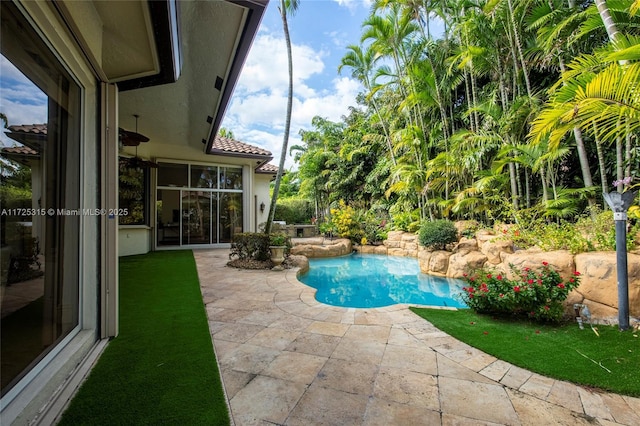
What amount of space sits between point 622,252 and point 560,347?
1.36 meters

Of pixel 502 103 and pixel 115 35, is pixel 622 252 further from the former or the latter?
pixel 502 103

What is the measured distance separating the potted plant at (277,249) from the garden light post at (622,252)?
18.5ft

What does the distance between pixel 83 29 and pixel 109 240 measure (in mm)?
1876

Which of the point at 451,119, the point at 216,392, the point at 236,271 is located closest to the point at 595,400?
the point at 216,392

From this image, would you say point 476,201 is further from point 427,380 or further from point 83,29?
point 83,29

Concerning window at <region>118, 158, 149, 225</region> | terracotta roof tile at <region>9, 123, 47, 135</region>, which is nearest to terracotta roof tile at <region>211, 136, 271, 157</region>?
window at <region>118, 158, 149, 225</region>

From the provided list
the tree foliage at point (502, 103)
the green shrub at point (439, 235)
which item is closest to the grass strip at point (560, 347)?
the tree foliage at point (502, 103)

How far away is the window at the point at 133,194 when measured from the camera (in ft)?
27.6

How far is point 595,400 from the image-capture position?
73.4 inches

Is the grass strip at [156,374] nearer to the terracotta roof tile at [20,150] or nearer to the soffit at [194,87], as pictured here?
the terracotta roof tile at [20,150]

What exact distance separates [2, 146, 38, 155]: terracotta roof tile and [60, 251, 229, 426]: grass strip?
1614 millimetres

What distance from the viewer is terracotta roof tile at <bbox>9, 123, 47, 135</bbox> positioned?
165 cm

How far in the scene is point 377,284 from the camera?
6.54 metres

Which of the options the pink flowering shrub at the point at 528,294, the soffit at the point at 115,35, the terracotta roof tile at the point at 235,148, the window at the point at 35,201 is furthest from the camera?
the terracotta roof tile at the point at 235,148
